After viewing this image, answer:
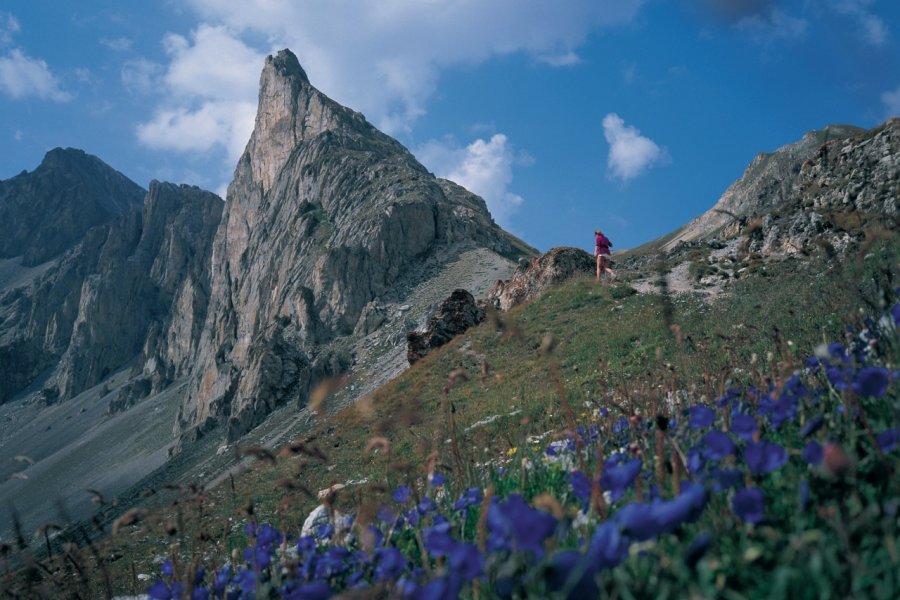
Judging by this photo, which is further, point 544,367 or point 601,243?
point 601,243

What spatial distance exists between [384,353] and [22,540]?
4272 cm

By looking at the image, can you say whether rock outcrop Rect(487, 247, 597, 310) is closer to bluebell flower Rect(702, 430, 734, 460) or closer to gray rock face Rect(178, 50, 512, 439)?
gray rock face Rect(178, 50, 512, 439)

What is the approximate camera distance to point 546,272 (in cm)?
3048

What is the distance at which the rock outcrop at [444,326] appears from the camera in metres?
30.3

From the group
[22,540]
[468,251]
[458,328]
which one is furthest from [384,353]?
[22,540]

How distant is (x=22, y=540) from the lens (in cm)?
259

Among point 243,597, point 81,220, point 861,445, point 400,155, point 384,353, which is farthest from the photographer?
point 81,220

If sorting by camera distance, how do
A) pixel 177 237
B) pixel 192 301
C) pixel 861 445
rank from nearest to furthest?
pixel 861 445 → pixel 192 301 → pixel 177 237

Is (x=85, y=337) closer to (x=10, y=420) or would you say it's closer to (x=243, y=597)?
(x=10, y=420)

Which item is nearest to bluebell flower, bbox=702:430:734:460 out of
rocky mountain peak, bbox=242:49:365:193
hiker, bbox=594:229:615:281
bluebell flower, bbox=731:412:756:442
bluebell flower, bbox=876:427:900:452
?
bluebell flower, bbox=731:412:756:442

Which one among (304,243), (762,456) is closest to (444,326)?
(762,456)

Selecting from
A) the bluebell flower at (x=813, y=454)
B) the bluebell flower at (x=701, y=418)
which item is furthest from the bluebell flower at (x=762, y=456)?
the bluebell flower at (x=701, y=418)

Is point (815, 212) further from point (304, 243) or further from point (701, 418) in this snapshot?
point (304, 243)

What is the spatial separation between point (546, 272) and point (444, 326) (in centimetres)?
595
